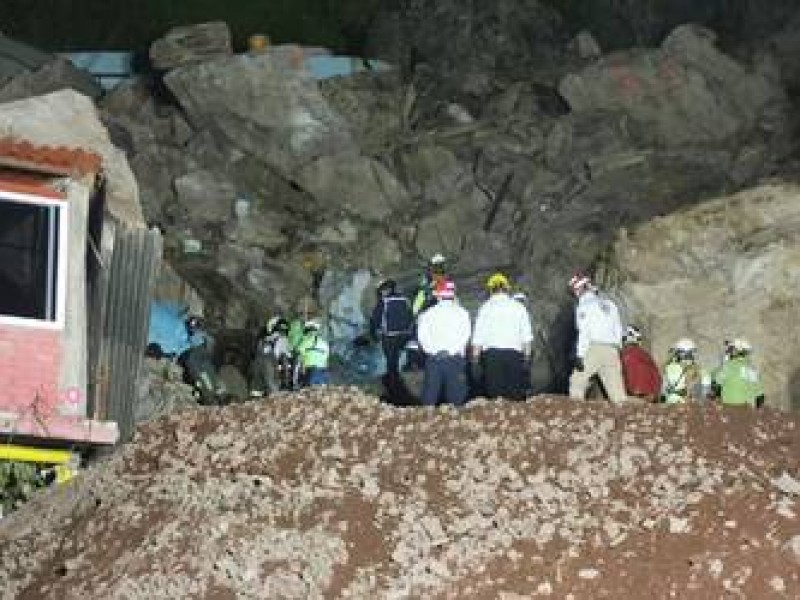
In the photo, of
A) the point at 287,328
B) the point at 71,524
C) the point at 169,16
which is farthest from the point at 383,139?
the point at 71,524

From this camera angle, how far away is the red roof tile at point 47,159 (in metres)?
16.4

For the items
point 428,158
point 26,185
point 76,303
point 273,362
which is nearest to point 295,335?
point 273,362

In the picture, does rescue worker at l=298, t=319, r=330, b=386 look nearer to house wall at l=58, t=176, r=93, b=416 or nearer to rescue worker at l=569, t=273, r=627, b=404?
rescue worker at l=569, t=273, r=627, b=404

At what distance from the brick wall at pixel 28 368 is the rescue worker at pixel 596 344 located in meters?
5.09

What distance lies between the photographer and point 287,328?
2402cm

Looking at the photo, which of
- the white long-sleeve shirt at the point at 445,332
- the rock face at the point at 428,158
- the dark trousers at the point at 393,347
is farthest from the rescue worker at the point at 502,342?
the rock face at the point at 428,158

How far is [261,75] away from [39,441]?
19976 mm

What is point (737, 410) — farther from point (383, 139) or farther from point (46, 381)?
point (383, 139)

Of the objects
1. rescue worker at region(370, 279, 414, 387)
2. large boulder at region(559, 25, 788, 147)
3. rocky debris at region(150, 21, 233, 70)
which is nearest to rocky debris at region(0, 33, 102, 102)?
rocky debris at region(150, 21, 233, 70)

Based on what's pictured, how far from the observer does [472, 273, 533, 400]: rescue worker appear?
18000 millimetres

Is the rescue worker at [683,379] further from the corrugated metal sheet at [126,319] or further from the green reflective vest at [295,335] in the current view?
the corrugated metal sheet at [126,319]

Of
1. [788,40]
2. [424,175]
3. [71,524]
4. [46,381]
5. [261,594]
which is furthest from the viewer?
[788,40]

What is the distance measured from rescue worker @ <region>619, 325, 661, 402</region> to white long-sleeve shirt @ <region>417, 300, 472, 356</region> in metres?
1.79

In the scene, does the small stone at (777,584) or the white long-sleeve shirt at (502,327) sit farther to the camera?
the white long-sleeve shirt at (502,327)
